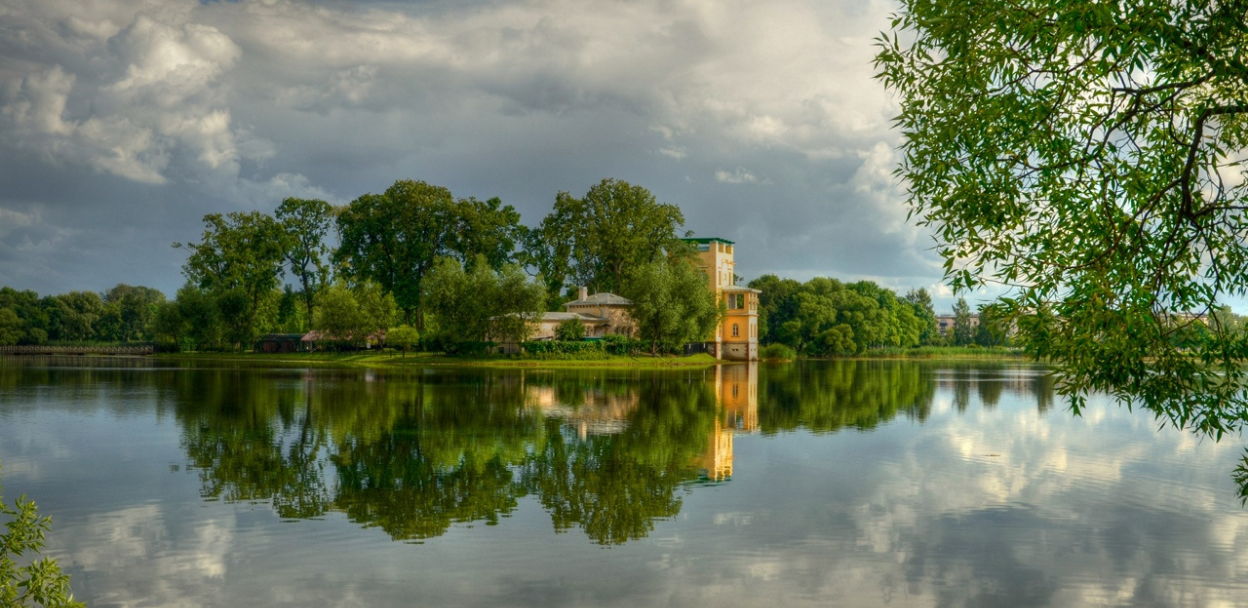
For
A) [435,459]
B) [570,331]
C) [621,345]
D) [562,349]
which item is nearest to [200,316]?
[570,331]

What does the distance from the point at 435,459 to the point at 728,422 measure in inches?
389

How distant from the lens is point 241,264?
76.2m

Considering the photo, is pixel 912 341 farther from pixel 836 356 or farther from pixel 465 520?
pixel 465 520

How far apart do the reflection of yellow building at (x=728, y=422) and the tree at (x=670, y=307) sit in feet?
58.9

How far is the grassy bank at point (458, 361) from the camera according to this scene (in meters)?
57.8

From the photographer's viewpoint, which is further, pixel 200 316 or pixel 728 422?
pixel 200 316

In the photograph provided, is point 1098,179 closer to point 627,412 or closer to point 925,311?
point 627,412

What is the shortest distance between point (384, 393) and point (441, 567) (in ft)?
80.7

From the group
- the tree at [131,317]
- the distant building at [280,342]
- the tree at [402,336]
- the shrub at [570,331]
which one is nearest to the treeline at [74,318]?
the tree at [131,317]

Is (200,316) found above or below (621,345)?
above

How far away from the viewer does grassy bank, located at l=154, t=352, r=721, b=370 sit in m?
57.8

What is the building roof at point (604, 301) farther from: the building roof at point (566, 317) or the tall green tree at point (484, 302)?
the tall green tree at point (484, 302)

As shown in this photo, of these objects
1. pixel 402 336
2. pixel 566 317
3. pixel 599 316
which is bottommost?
pixel 402 336

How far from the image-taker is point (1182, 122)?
8633 mm
